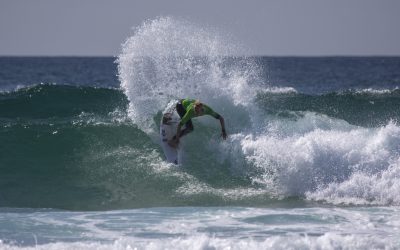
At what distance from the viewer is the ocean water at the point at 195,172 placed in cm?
1047

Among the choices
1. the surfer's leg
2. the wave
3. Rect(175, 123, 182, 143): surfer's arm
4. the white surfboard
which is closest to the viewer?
Rect(175, 123, 182, 143): surfer's arm

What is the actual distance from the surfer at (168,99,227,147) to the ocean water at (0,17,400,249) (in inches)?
29.4

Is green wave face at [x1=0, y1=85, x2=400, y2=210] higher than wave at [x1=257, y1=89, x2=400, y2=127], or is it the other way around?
wave at [x1=257, y1=89, x2=400, y2=127]

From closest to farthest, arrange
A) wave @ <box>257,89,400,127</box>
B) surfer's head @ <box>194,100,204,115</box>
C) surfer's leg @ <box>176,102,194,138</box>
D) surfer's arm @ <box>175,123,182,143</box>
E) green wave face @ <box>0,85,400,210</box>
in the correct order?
green wave face @ <box>0,85,400,210</box> < surfer's head @ <box>194,100,204,115</box> < surfer's arm @ <box>175,123,182,143</box> < surfer's leg @ <box>176,102,194,138</box> < wave @ <box>257,89,400,127</box>

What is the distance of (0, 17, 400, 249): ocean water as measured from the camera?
34.3ft

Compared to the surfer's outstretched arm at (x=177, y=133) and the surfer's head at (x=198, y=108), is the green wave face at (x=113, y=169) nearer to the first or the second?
the surfer's outstretched arm at (x=177, y=133)

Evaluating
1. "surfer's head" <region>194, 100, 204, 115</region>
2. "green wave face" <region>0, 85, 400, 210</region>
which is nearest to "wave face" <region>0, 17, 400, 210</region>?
"green wave face" <region>0, 85, 400, 210</region>

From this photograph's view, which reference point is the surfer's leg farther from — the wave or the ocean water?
the wave

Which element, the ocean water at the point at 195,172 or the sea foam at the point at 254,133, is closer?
the ocean water at the point at 195,172

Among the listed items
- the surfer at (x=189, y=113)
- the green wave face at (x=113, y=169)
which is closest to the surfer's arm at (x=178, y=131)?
the surfer at (x=189, y=113)

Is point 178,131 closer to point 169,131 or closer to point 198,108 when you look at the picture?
point 169,131

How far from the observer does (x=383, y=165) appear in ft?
45.4

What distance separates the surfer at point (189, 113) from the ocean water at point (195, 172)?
75 centimetres

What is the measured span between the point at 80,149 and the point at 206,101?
10.3 ft
